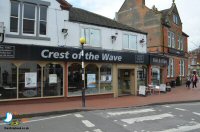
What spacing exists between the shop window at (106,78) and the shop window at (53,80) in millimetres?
3381

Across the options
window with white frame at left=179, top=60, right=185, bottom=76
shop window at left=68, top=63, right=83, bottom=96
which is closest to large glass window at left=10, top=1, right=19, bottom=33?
shop window at left=68, top=63, right=83, bottom=96

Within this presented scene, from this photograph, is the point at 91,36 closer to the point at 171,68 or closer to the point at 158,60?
the point at 158,60

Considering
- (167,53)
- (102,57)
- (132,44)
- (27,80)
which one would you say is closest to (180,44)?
(167,53)

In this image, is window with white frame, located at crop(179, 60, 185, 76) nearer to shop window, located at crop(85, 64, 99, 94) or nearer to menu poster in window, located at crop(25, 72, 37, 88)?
shop window, located at crop(85, 64, 99, 94)

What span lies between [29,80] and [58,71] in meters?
2.00

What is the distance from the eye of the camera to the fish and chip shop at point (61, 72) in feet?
43.9

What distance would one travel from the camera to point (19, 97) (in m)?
13.6

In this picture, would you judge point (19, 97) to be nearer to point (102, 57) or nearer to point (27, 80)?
point (27, 80)

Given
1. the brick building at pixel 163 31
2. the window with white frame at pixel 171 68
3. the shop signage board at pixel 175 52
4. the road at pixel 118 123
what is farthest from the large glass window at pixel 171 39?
the road at pixel 118 123

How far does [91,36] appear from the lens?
16.9 meters

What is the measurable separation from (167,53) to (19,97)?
1966cm

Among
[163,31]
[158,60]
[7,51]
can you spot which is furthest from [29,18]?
[163,31]

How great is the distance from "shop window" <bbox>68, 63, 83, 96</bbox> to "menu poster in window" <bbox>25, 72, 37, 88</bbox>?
2.42 m

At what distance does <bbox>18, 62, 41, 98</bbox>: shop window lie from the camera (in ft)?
45.2
